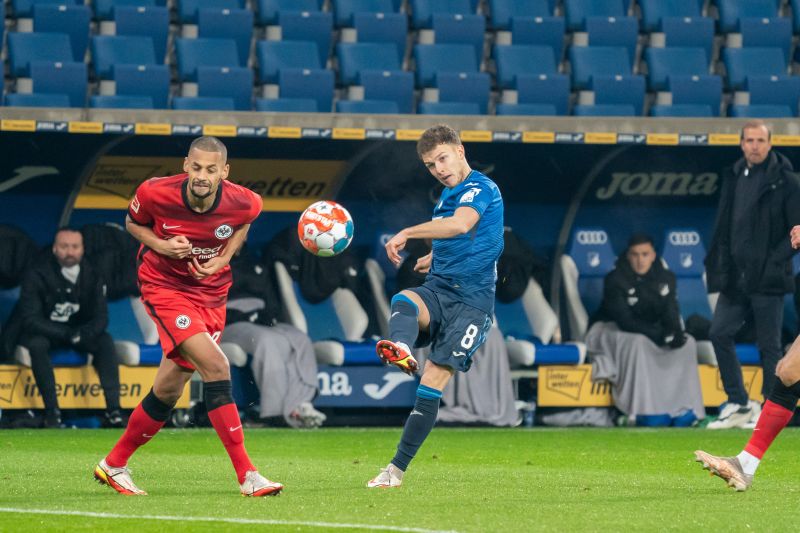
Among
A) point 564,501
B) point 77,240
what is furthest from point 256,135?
point 564,501

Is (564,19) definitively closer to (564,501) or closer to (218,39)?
(218,39)

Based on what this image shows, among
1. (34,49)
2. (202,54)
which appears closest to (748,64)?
(202,54)

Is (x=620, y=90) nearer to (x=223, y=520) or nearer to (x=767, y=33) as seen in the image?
(x=767, y=33)

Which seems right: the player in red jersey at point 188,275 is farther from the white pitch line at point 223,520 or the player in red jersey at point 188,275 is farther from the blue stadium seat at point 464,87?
the blue stadium seat at point 464,87

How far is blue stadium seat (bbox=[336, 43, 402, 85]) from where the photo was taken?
14.3 m

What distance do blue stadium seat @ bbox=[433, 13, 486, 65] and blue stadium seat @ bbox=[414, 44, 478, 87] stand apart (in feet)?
0.69

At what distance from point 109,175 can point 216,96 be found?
133 centimetres

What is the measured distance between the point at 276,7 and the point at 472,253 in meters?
7.99

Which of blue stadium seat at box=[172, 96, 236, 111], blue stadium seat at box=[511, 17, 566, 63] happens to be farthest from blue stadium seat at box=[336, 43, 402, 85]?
blue stadium seat at box=[511, 17, 566, 63]

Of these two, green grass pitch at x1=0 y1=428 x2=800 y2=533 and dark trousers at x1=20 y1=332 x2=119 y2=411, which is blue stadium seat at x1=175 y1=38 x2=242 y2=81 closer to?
dark trousers at x1=20 y1=332 x2=119 y2=411

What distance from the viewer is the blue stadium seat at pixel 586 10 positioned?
1554 centimetres

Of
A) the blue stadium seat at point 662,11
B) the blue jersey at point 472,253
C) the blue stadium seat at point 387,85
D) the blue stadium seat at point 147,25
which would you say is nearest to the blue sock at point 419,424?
the blue jersey at point 472,253

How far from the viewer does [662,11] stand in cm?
1591

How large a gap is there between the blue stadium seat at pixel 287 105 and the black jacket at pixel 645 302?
3.01 m
